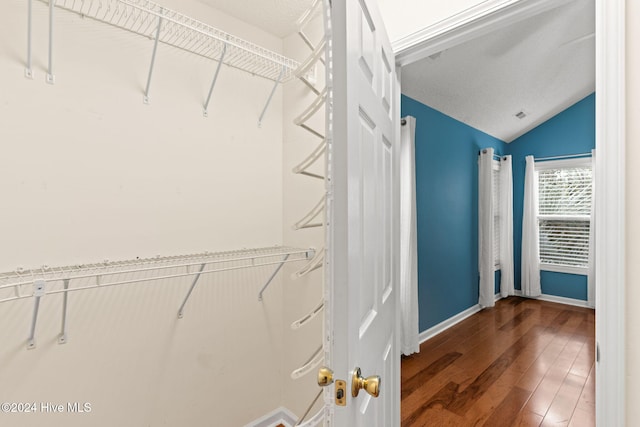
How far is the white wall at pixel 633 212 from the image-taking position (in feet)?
2.81

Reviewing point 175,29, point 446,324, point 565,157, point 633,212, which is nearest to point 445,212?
point 446,324

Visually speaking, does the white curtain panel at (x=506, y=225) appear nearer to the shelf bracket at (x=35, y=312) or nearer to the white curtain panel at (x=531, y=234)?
the white curtain panel at (x=531, y=234)

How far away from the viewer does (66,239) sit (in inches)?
49.3

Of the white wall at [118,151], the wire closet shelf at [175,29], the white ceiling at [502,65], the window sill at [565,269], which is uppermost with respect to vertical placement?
the white ceiling at [502,65]

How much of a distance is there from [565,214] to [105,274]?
5.51 meters

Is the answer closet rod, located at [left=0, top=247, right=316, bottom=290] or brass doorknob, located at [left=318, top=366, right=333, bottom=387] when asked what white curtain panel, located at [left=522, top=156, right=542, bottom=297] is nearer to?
closet rod, located at [left=0, top=247, right=316, bottom=290]

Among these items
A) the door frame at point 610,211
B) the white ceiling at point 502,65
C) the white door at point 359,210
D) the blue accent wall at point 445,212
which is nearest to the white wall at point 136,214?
the white ceiling at point 502,65

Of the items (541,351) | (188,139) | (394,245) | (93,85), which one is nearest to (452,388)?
(541,351)

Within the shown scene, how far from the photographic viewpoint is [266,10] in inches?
66.1

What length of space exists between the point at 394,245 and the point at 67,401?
144 centimetres

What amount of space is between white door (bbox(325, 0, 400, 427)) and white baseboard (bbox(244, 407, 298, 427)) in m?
0.90

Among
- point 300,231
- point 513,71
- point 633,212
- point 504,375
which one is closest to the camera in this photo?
point 633,212

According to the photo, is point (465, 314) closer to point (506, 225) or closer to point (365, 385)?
point (506, 225)

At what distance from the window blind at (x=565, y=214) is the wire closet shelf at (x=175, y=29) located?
181 inches
